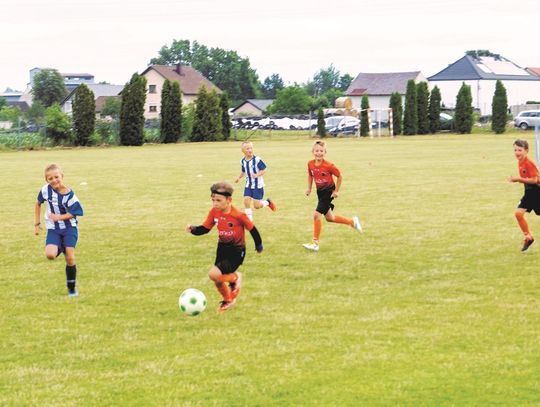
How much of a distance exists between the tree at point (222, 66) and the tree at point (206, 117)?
327 feet

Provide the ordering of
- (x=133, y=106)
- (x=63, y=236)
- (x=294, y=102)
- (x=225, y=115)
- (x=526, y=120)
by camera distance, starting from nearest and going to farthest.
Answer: (x=63, y=236) < (x=133, y=106) < (x=225, y=115) < (x=526, y=120) < (x=294, y=102)

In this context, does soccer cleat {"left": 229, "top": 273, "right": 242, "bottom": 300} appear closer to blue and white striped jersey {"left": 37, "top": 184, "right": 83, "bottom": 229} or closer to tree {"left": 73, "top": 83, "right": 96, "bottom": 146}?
blue and white striped jersey {"left": 37, "top": 184, "right": 83, "bottom": 229}

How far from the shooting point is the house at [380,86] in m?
125

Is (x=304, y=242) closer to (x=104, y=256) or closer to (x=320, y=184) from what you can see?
(x=320, y=184)

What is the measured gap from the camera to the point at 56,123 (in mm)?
57875

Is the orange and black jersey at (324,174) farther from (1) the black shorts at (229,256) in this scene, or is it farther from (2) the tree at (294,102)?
(2) the tree at (294,102)

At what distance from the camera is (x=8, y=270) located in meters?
13.1

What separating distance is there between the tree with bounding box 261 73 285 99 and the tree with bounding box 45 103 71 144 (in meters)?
125

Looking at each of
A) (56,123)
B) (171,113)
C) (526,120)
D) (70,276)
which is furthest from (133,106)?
(70,276)

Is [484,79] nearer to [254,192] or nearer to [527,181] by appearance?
[254,192]

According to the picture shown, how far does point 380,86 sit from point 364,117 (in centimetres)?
6207

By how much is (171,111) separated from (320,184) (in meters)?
47.6

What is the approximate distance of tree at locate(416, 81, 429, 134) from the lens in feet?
223

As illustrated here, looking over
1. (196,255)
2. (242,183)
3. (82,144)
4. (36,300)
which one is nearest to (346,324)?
(36,300)
